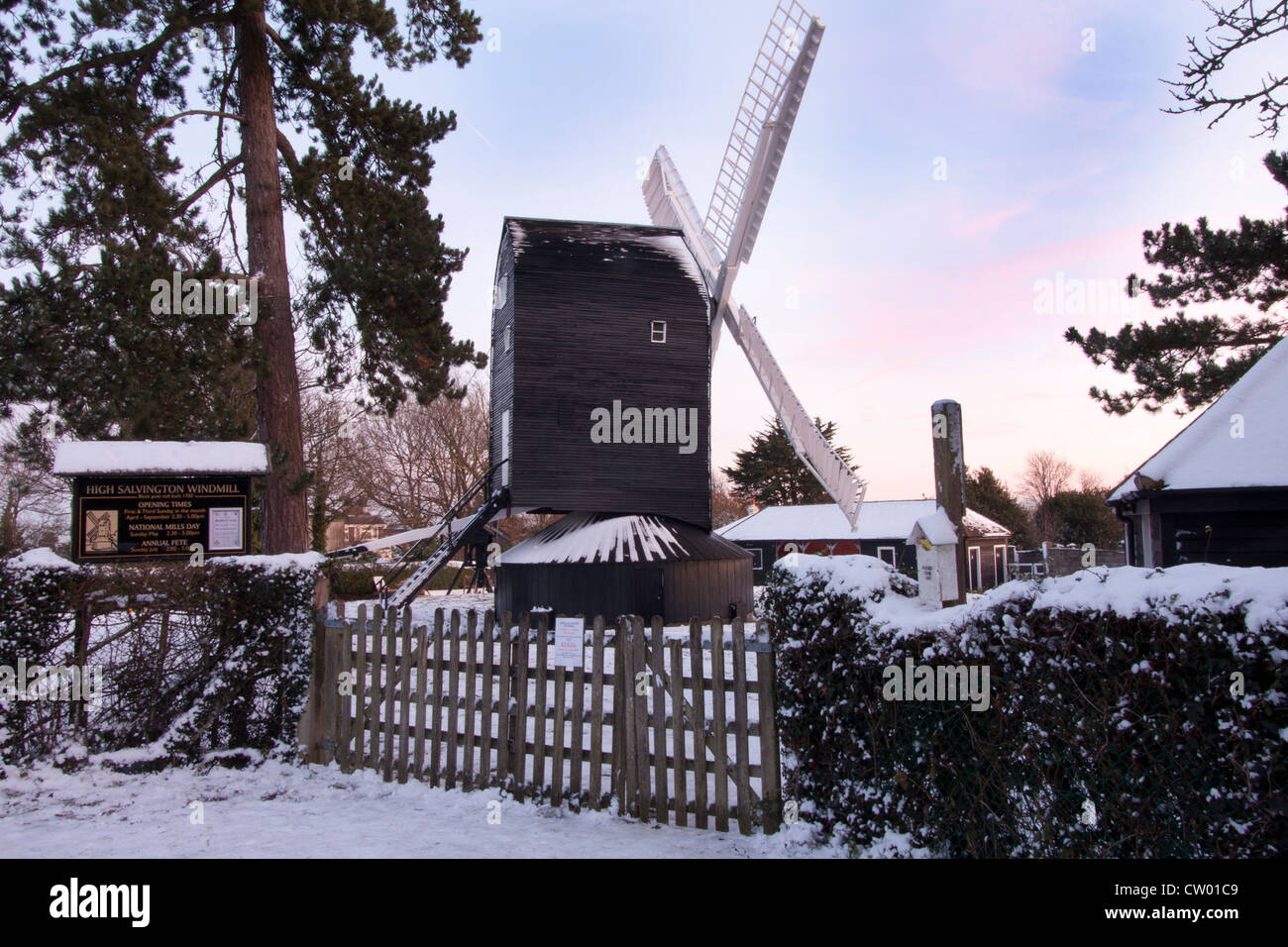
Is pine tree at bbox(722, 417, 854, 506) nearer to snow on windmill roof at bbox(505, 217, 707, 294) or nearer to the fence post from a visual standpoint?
snow on windmill roof at bbox(505, 217, 707, 294)

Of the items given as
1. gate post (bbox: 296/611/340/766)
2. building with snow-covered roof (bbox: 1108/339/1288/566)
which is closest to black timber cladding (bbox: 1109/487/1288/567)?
building with snow-covered roof (bbox: 1108/339/1288/566)

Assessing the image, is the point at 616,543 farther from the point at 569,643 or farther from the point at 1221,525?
the point at 569,643

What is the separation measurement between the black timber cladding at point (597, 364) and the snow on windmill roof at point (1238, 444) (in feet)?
34.9

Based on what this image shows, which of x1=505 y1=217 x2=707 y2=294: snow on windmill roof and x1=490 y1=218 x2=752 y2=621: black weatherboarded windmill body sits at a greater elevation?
x1=505 y1=217 x2=707 y2=294: snow on windmill roof

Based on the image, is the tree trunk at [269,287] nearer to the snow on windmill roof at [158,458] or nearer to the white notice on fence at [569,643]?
the snow on windmill roof at [158,458]

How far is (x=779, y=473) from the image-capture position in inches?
2056

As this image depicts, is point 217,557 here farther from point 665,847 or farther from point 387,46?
point 387,46

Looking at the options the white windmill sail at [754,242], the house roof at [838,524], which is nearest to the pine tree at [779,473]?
the house roof at [838,524]

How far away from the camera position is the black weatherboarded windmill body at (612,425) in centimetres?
1952

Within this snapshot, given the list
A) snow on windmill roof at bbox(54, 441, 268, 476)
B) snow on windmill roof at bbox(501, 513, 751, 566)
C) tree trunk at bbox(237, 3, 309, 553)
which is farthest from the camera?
snow on windmill roof at bbox(501, 513, 751, 566)

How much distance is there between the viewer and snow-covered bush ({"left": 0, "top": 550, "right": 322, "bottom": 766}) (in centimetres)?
704

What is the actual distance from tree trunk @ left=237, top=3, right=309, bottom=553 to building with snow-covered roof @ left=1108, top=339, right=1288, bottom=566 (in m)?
13.5

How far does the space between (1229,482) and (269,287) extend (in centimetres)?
1509

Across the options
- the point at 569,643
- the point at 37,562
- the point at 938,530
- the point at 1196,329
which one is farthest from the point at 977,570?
the point at 37,562
